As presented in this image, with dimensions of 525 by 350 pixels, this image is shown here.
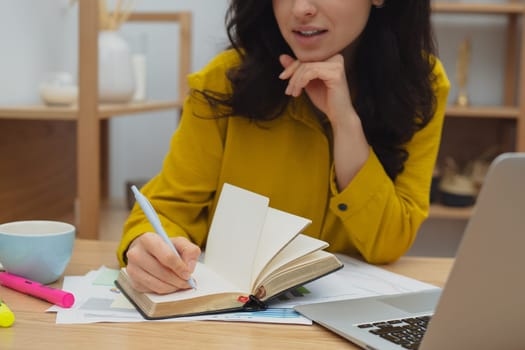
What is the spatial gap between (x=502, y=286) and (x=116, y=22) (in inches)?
66.3

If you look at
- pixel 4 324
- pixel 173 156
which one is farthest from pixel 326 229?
pixel 4 324

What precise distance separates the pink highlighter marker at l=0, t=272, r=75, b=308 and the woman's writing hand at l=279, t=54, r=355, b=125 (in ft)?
1.58

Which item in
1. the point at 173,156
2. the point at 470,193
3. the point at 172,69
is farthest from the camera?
the point at 172,69

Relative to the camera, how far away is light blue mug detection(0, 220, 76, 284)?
32.8 inches

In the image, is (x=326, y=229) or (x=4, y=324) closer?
(x=4, y=324)

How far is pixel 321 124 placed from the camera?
1.18m

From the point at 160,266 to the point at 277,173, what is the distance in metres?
0.43

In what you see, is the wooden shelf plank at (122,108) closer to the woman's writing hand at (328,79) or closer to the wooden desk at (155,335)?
the woman's writing hand at (328,79)

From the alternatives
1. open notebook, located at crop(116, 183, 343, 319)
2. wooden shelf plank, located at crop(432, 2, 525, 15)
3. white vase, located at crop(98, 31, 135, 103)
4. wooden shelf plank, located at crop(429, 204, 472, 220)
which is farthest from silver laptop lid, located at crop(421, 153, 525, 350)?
wooden shelf plank, located at crop(432, 2, 525, 15)

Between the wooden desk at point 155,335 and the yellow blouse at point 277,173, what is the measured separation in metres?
0.35

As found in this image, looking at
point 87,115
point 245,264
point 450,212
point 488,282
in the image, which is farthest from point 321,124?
point 450,212

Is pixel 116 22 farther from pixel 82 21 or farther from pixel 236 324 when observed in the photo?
pixel 236 324

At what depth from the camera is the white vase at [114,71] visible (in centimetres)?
180

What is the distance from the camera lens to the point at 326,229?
1.17m
